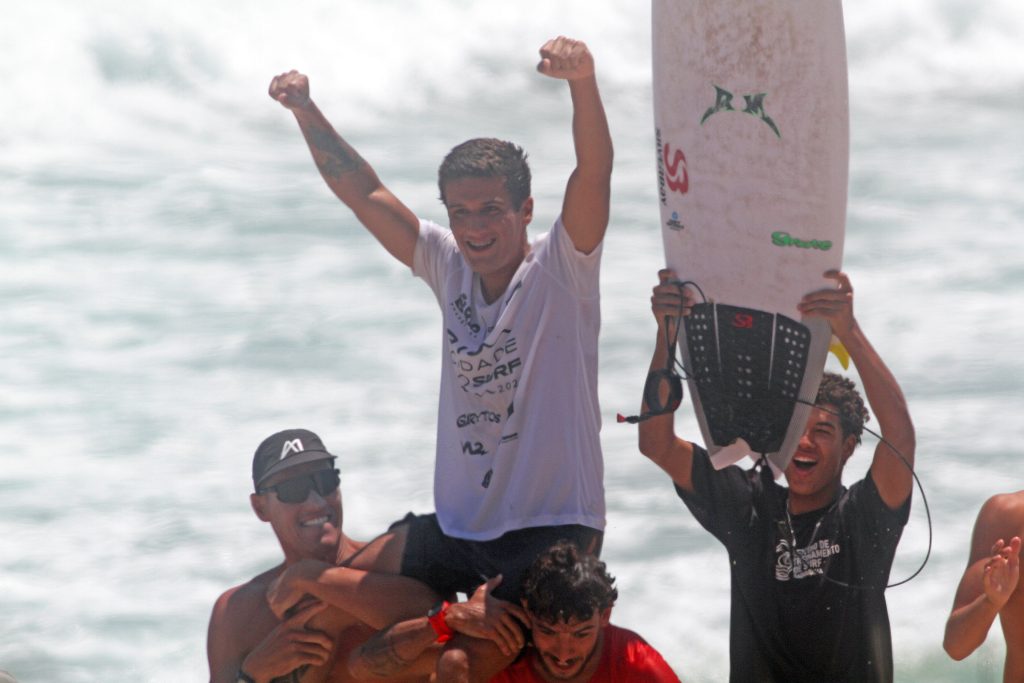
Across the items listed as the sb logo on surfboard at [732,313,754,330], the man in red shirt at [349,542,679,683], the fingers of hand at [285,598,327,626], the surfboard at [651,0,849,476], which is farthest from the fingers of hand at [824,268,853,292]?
the fingers of hand at [285,598,327,626]

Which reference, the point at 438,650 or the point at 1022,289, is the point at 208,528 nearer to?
the point at 438,650

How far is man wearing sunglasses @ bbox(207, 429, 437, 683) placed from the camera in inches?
159

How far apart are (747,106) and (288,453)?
1.65 m

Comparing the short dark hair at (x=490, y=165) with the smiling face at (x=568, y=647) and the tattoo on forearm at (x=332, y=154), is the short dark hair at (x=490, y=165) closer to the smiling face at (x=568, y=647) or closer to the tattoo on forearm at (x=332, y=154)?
the tattoo on forearm at (x=332, y=154)

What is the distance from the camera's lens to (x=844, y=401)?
4316 mm

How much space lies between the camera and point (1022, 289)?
11.4 metres

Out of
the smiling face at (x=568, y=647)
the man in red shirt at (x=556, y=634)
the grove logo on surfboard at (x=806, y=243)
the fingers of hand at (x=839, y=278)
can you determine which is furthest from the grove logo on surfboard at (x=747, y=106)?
the smiling face at (x=568, y=647)

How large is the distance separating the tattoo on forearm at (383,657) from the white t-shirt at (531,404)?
338 millimetres

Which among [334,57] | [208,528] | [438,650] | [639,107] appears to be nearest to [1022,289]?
[639,107]

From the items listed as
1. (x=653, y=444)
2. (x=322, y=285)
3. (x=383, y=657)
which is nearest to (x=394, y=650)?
(x=383, y=657)

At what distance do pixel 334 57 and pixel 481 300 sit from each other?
11.9 meters

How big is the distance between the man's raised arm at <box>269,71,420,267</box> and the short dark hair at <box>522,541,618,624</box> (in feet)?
3.38

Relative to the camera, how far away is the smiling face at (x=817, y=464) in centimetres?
421

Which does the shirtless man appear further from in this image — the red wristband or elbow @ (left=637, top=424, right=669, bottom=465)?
the red wristband
